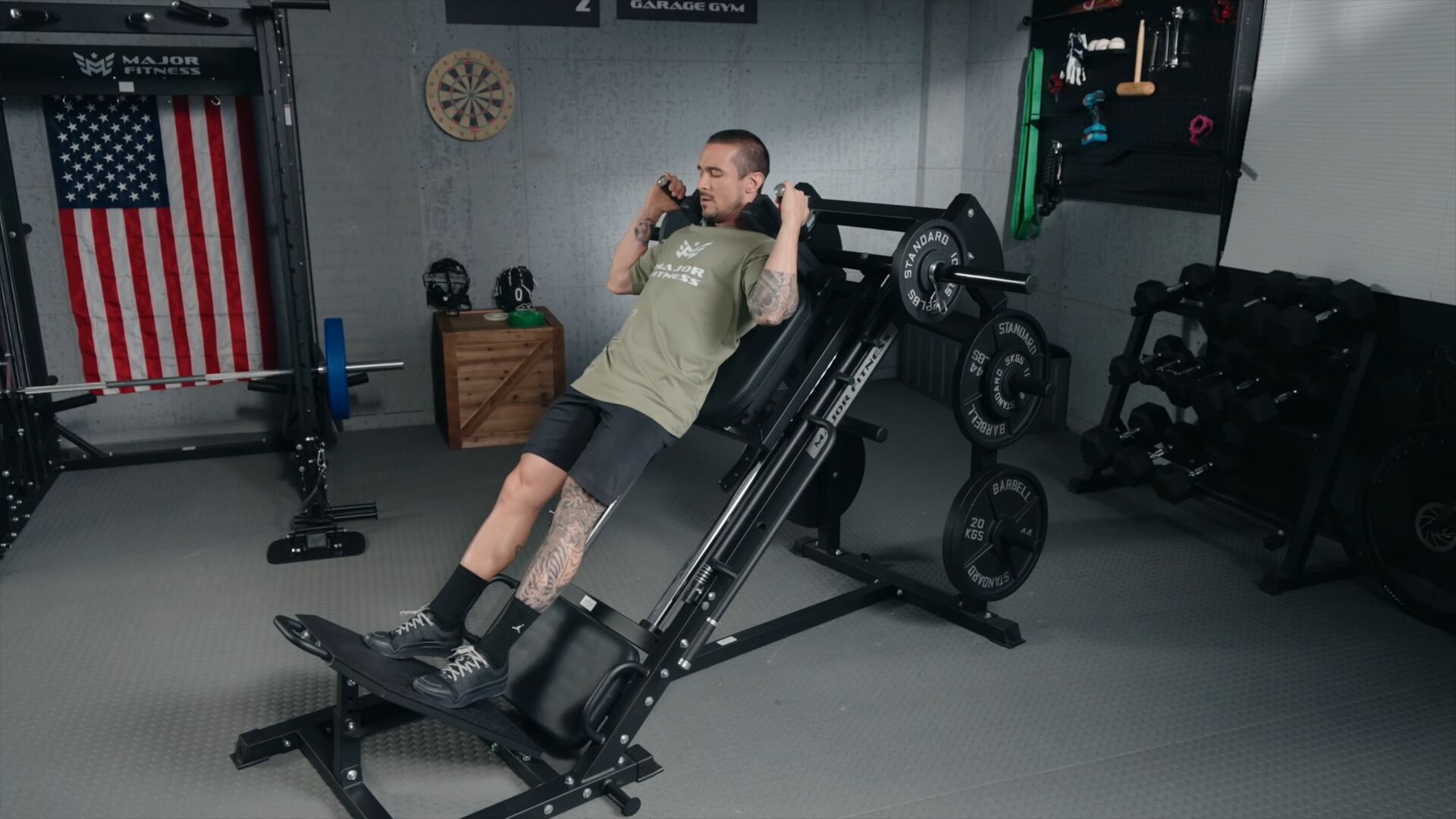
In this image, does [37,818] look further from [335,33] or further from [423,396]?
[335,33]

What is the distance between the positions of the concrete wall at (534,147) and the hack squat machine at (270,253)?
25cm

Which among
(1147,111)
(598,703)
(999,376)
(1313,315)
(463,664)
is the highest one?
(1147,111)

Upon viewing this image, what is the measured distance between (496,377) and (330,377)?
48.5 inches

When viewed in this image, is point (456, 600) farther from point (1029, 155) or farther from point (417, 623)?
point (1029, 155)

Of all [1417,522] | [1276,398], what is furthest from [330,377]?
[1417,522]

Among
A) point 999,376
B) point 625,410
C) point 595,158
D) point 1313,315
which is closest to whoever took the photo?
point 625,410

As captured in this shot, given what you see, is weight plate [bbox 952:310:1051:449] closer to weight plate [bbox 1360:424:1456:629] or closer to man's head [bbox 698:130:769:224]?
man's head [bbox 698:130:769:224]

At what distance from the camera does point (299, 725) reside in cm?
259

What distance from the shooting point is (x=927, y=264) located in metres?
2.82

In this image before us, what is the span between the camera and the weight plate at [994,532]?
306 centimetres

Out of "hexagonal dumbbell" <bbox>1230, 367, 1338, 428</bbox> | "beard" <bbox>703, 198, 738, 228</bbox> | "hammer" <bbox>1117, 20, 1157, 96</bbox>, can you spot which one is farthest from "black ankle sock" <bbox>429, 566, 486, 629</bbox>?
"hammer" <bbox>1117, 20, 1157, 96</bbox>

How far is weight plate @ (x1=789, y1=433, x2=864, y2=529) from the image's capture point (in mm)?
3477

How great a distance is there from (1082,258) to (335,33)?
342cm

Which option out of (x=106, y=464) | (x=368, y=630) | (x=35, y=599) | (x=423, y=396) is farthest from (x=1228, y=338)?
(x=106, y=464)
